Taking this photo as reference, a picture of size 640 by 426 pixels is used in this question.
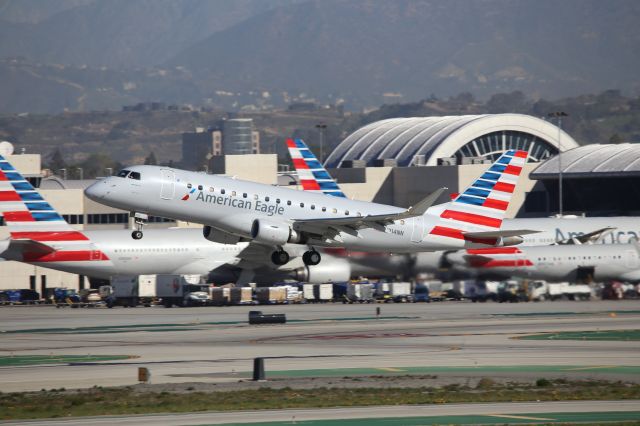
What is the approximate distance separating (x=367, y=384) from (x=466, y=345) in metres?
13.6

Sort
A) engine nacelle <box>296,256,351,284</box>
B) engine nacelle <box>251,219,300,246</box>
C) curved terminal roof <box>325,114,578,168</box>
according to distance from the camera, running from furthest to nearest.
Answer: curved terminal roof <box>325,114,578,168</box>, engine nacelle <box>296,256,351,284</box>, engine nacelle <box>251,219,300,246</box>

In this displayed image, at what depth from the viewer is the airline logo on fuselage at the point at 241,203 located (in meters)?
58.5

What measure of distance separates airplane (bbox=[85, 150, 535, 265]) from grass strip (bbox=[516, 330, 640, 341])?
8989mm

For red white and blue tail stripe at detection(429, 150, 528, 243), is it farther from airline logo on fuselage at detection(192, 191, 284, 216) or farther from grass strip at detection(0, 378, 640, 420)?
grass strip at detection(0, 378, 640, 420)

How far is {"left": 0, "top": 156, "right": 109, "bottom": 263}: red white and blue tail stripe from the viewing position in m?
84.0

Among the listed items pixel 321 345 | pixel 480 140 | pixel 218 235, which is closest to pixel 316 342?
pixel 321 345

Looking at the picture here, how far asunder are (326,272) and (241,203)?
23536mm

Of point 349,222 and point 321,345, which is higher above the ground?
point 349,222

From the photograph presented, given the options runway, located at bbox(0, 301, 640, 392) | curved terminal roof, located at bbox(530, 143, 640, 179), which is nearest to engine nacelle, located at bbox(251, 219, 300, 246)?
runway, located at bbox(0, 301, 640, 392)

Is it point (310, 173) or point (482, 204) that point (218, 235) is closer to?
point (482, 204)

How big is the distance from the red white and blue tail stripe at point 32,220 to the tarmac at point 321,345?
9.22 m

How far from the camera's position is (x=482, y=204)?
69250mm

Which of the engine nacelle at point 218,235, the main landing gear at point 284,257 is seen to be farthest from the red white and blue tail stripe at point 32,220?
the main landing gear at point 284,257

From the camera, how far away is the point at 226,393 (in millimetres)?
35812
